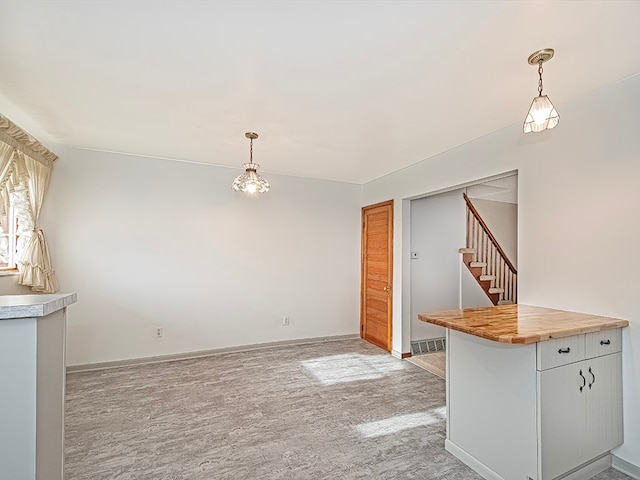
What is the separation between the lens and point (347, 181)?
17.0ft

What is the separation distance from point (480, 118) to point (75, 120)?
3.62 m

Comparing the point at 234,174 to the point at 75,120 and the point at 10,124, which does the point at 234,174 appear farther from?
the point at 10,124

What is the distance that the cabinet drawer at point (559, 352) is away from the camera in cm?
178

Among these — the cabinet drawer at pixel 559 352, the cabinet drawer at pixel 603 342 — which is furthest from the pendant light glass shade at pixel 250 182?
the cabinet drawer at pixel 603 342

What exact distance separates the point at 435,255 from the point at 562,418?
3.08 metres

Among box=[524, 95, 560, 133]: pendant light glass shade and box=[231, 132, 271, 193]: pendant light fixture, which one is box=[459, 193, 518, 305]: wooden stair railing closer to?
box=[524, 95, 560, 133]: pendant light glass shade

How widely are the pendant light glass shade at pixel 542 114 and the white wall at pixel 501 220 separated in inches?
155

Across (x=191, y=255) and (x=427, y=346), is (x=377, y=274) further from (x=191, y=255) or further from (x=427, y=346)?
(x=191, y=255)

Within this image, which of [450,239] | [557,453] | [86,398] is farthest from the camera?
[450,239]

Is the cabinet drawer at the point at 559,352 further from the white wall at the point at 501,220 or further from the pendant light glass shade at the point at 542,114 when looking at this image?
the white wall at the point at 501,220

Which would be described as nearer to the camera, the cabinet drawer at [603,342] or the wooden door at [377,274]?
the cabinet drawer at [603,342]

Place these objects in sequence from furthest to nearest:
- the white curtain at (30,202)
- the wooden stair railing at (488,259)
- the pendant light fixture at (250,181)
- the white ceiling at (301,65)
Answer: the wooden stair railing at (488,259) → the pendant light fixture at (250,181) → the white curtain at (30,202) → the white ceiling at (301,65)

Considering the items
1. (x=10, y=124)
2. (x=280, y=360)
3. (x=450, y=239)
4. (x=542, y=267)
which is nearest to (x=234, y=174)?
(x=10, y=124)

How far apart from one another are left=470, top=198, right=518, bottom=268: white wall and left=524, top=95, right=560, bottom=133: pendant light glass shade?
12.9ft
